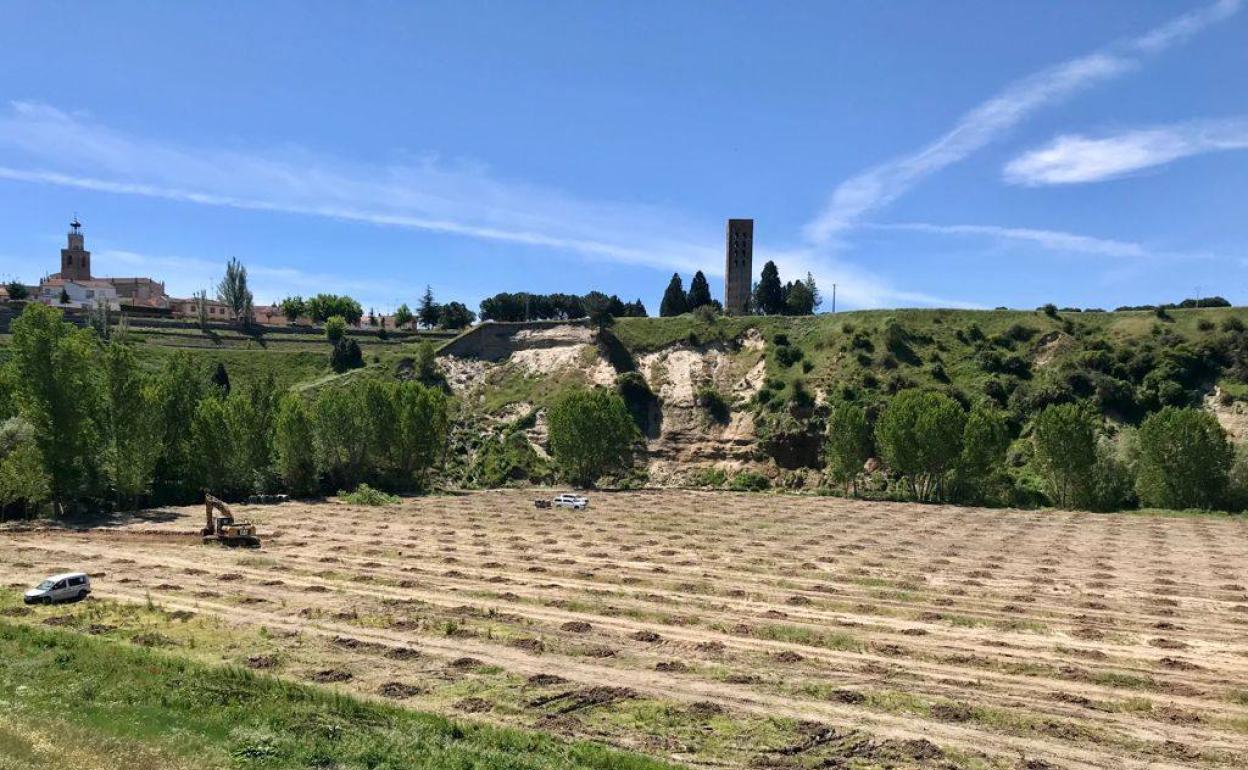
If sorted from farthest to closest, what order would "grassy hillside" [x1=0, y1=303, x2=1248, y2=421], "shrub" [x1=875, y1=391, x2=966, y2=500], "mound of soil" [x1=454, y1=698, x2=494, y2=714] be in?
1. "grassy hillside" [x1=0, y1=303, x2=1248, y2=421]
2. "shrub" [x1=875, y1=391, x2=966, y2=500]
3. "mound of soil" [x1=454, y1=698, x2=494, y2=714]

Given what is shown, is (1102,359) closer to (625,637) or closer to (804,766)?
(625,637)

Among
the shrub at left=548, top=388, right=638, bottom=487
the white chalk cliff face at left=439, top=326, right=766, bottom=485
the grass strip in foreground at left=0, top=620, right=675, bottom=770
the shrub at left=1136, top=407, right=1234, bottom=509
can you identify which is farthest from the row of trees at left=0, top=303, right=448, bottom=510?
the shrub at left=1136, top=407, right=1234, bottom=509

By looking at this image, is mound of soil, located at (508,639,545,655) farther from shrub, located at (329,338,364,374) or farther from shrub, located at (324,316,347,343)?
shrub, located at (324,316,347,343)

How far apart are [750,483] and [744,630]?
62.2 meters

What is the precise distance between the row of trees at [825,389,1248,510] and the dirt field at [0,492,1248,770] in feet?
64.9

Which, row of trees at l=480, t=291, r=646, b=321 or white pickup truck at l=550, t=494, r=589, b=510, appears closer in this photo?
white pickup truck at l=550, t=494, r=589, b=510

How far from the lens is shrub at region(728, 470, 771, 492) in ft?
292

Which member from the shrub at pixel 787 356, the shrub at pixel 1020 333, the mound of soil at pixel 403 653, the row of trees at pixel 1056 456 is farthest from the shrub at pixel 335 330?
the mound of soil at pixel 403 653

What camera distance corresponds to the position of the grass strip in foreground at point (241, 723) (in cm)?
1680

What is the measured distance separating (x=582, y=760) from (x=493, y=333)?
104438 millimetres

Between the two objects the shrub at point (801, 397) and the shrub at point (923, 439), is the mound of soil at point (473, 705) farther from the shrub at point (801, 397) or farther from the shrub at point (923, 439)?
the shrub at point (801, 397)

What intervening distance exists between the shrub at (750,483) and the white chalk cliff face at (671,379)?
301cm

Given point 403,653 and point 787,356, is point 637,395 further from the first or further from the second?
point 403,653

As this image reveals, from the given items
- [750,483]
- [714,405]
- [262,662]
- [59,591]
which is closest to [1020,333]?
[714,405]
